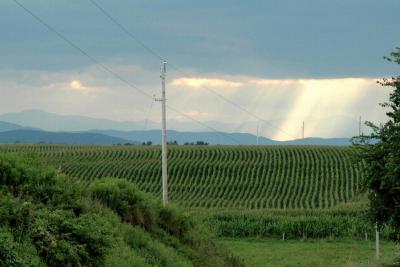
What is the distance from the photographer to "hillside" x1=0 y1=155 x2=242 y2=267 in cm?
957

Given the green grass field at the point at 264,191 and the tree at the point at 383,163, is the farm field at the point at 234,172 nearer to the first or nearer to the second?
the green grass field at the point at 264,191

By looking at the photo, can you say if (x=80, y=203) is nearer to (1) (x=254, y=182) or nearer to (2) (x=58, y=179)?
(2) (x=58, y=179)

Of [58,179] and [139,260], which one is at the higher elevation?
[58,179]

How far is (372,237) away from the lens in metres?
53.8

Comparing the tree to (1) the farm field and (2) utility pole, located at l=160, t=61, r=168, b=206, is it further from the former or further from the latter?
(1) the farm field

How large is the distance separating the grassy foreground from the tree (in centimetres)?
1223

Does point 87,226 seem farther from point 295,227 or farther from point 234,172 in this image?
point 234,172

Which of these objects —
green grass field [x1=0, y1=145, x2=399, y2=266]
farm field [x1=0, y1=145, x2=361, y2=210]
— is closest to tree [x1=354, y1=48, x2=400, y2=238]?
green grass field [x1=0, y1=145, x2=399, y2=266]

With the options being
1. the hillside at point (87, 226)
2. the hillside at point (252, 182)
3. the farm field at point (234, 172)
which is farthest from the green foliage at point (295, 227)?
the hillside at point (87, 226)

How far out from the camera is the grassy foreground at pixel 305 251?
39031 mm

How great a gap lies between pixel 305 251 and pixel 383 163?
73.7 feet

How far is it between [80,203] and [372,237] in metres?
44.4

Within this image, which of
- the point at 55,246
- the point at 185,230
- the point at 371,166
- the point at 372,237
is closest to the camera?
the point at 55,246

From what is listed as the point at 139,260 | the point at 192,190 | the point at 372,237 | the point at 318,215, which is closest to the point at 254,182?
the point at 192,190
